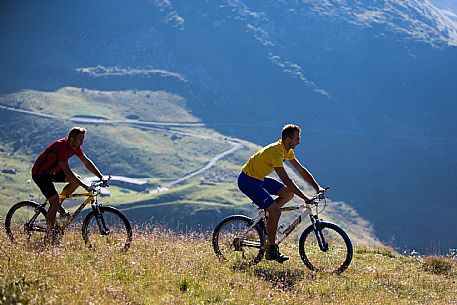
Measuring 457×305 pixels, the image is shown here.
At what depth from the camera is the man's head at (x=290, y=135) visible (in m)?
10.8

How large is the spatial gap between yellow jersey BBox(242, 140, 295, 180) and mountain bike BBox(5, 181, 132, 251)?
2.81 m

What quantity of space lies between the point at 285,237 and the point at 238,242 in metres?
1.02

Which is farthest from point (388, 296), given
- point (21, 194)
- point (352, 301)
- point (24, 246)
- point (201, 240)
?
point (21, 194)

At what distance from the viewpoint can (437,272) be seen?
1341 cm

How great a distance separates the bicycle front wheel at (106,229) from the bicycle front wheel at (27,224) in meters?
0.94

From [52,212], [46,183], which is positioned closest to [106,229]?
[52,212]

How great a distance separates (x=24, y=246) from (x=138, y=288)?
3.35m

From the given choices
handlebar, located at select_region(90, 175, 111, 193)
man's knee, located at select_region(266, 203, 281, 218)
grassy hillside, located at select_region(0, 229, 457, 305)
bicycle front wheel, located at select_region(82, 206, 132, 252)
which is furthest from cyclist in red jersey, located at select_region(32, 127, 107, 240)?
man's knee, located at select_region(266, 203, 281, 218)

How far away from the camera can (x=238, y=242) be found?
1176cm

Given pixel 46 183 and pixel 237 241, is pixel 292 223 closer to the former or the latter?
pixel 237 241

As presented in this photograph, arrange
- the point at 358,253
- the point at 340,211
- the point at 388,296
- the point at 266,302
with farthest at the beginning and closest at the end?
the point at 340,211
the point at 358,253
the point at 388,296
the point at 266,302

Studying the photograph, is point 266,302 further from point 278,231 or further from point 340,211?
point 340,211

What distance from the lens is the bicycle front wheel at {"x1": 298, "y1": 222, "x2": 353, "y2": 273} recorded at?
1123 cm

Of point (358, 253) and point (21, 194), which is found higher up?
point (358, 253)
